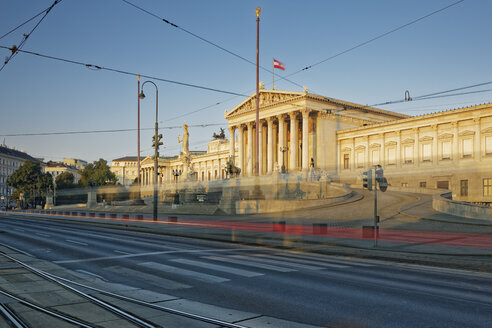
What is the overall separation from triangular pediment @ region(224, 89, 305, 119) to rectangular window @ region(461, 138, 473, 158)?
26.6 m

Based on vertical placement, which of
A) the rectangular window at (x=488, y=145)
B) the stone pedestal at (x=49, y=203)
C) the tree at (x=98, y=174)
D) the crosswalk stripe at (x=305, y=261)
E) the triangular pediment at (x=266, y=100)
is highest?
the triangular pediment at (x=266, y=100)

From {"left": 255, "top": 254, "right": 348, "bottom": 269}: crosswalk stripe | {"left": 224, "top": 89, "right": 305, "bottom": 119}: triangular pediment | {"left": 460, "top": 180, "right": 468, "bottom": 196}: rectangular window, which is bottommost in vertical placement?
{"left": 255, "top": 254, "right": 348, "bottom": 269}: crosswalk stripe

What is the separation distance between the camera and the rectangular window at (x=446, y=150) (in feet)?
207

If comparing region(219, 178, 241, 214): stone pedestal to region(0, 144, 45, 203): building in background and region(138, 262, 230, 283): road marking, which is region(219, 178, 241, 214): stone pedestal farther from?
region(0, 144, 45, 203): building in background

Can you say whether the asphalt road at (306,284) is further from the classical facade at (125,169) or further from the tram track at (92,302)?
the classical facade at (125,169)

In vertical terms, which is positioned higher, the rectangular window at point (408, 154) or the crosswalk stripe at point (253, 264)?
the rectangular window at point (408, 154)

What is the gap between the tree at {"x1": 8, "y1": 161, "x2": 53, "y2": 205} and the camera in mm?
101625

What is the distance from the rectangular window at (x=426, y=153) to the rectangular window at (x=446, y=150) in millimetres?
2156

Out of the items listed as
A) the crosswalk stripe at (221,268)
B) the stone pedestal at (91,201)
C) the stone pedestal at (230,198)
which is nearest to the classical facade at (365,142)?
the stone pedestal at (230,198)

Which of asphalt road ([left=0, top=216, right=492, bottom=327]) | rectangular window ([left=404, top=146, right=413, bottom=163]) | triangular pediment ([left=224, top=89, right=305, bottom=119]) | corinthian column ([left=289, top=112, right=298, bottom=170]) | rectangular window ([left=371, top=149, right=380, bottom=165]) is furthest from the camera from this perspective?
triangular pediment ([left=224, top=89, right=305, bottom=119])

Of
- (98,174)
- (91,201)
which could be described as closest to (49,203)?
(98,174)

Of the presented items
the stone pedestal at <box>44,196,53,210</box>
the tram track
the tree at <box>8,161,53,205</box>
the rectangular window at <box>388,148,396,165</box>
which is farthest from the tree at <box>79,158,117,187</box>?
the tram track

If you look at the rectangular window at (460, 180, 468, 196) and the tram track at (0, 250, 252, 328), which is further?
the rectangular window at (460, 180, 468, 196)

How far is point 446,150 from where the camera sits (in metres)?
63.5
